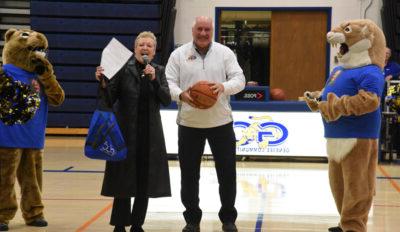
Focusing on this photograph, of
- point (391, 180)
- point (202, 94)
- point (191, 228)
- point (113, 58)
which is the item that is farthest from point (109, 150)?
point (391, 180)

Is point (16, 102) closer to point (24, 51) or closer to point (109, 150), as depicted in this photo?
point (24, 51)

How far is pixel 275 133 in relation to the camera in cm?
1001

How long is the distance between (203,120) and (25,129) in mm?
1423

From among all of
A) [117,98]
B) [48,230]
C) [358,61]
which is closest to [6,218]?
[48,230]

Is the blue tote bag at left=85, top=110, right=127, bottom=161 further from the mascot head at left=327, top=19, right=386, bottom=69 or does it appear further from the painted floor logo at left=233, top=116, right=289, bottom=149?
the painted floor logo at left=233, top=116, right=289, bottom=149

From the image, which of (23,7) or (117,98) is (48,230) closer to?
(117,98)

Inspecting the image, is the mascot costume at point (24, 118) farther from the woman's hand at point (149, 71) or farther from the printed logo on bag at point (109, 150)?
the woman's hand at point (149, 71)

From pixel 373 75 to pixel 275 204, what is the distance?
240 cm

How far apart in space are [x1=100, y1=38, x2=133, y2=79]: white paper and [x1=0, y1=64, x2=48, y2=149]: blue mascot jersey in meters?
0.96

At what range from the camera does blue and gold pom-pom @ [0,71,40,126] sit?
549 centimetres

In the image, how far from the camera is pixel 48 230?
552 cm

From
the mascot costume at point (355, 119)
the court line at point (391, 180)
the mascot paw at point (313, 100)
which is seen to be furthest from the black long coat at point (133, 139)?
the court line at point (391, 180)

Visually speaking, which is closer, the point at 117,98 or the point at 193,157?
the point at 117,98

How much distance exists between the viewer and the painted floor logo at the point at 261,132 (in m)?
9.98
